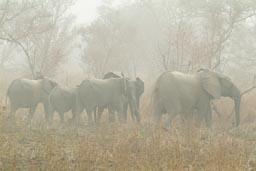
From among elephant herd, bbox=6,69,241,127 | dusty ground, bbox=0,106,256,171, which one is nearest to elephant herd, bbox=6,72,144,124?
elephant herd, bbox=6,69,241,127

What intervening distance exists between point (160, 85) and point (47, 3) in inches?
595

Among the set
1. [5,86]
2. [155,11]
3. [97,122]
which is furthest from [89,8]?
[97,122]

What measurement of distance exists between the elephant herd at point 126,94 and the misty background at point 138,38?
3973 millimetres

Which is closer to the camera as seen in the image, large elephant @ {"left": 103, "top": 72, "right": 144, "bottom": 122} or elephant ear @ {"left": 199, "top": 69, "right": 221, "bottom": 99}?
elephant ear @ {"left": 199, "top": 69, "right": 221, "bottom": 99}

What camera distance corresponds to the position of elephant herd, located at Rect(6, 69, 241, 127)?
13.1 metres

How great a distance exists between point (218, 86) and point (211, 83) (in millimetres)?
380

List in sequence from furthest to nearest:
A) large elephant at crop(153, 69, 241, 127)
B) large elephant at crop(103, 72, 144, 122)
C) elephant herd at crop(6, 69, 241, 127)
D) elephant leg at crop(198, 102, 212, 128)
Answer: large elephant at crop(103, 72, 144, 122) → elephant leg at crop(198, 102, 212, 128) → elephant herd at crop(6, 69, 241, 127) → large elephant at crop(153, 69, 241, 127)

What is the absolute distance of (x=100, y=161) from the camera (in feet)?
24.5

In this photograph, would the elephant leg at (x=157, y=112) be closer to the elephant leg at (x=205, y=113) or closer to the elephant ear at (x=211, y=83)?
the elephant leg at (x=205, y=113)

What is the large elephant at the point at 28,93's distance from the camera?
14.6m

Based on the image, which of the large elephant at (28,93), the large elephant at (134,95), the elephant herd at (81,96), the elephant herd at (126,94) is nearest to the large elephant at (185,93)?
the elephant herd at (126,94)

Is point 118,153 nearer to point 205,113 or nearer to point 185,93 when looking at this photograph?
point 185,93

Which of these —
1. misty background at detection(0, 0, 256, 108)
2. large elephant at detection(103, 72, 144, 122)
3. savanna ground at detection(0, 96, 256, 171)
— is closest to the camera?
savanna ground at detection(0, 96, 256, 171)

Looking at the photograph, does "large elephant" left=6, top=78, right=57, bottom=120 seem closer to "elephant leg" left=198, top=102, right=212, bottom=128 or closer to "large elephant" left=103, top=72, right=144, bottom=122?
"large elephant" left=103, top=72, right=144, bottom=122
